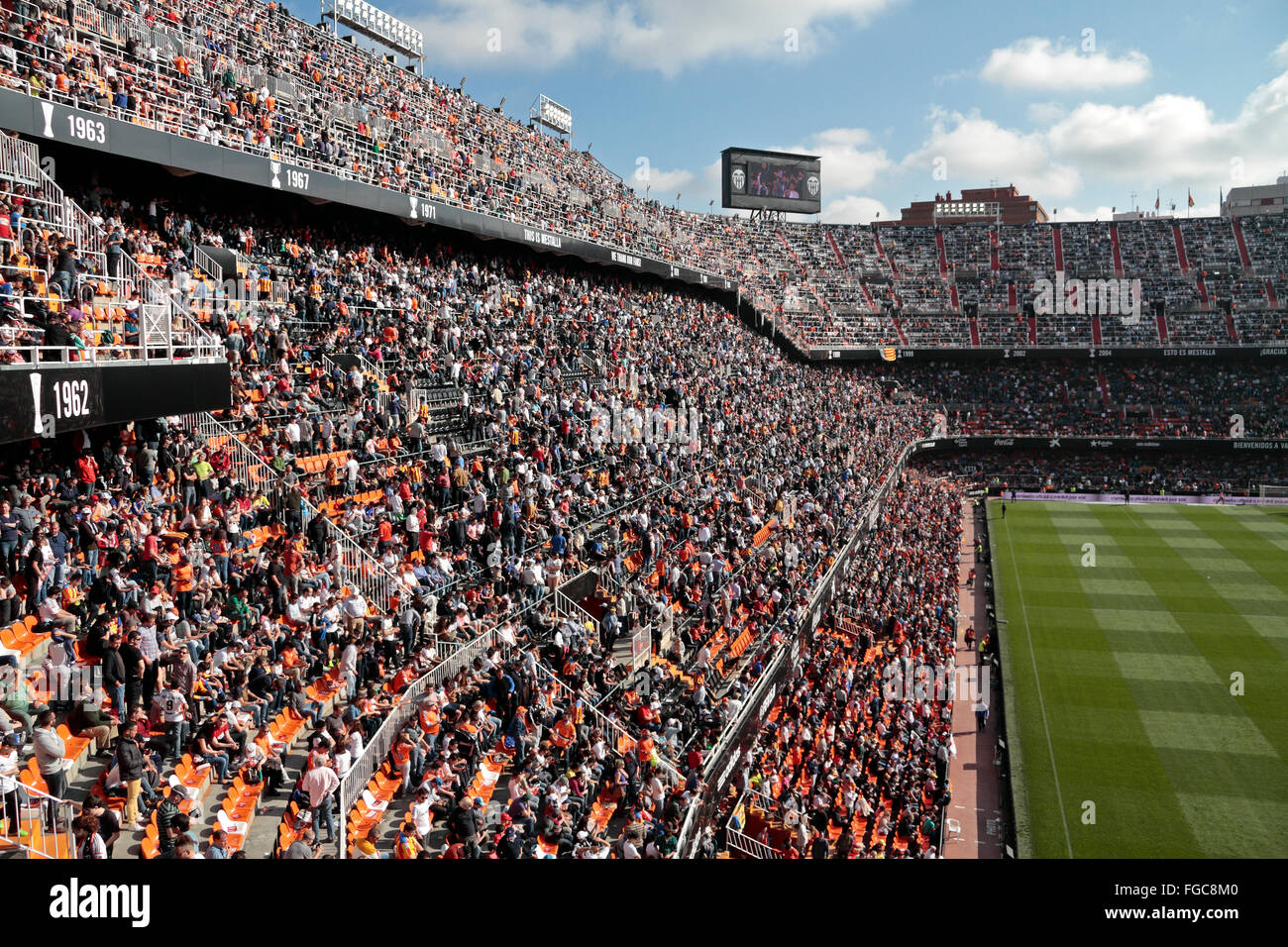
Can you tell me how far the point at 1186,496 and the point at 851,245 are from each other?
30173 mm

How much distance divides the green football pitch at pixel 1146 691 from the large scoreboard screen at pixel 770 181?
1286 inches

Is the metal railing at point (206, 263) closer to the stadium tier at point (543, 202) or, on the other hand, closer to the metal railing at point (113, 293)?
the stadium tier at point (543, 202)

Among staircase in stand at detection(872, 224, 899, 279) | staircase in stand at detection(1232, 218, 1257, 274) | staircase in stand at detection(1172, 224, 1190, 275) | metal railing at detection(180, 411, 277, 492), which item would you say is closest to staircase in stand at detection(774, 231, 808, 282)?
staircase in stand at detection(872, 224, 899, 279)

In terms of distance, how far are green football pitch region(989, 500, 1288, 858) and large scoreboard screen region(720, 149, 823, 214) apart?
3267 centimetres

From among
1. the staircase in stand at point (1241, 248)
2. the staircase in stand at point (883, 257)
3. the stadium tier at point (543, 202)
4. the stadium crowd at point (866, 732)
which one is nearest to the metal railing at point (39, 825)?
the stadium crowd at point (866, 732)

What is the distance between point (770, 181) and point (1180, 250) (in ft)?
103

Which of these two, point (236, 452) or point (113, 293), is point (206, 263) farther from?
point (236, 452)

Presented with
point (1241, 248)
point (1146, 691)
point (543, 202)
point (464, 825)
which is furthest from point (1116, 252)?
point (464, 825)

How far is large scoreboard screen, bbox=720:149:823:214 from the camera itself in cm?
6531

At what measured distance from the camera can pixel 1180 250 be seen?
69.1 meters

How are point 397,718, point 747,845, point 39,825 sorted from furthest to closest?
point 747,845
point 397,718
point 39,825

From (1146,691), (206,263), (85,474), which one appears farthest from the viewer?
(1146,691)

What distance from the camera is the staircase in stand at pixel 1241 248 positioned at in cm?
6694

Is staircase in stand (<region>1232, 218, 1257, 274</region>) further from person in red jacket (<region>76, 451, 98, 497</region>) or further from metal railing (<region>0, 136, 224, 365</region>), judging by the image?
person in red jacket (<region>76, 451, 98, 497</region>)
